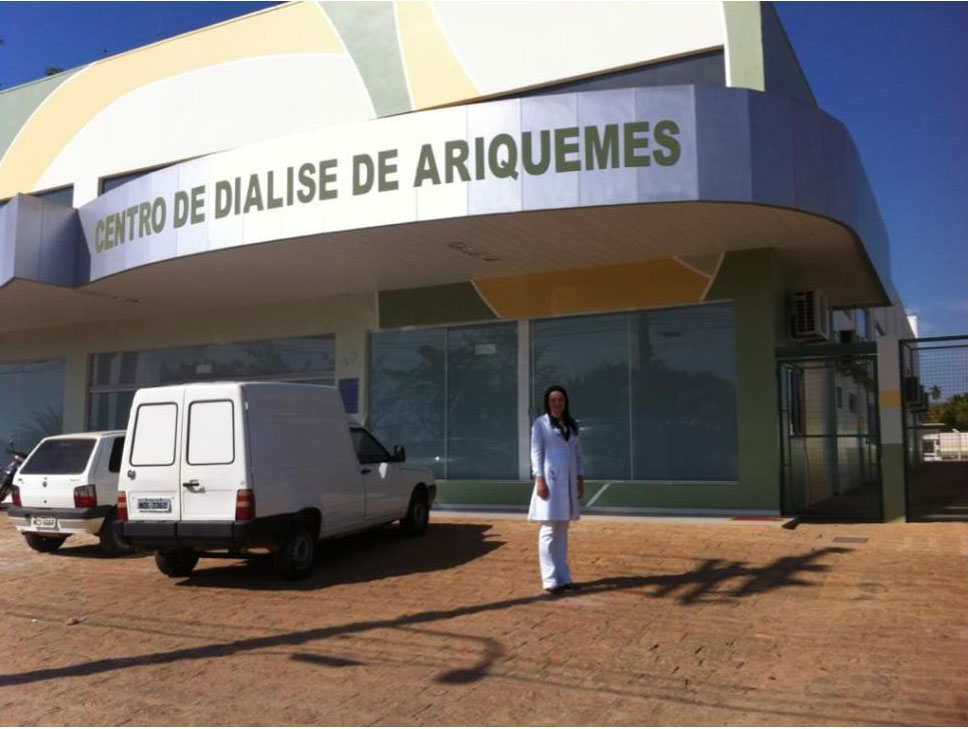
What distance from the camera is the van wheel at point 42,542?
1180 cm

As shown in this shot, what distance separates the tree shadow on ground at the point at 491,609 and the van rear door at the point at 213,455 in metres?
2.11

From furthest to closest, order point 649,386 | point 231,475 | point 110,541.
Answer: point 649,386, point 110,541, point 231,475

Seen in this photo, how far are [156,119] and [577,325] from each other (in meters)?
10.8

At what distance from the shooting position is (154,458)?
922cm

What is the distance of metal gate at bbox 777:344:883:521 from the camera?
42.0ft

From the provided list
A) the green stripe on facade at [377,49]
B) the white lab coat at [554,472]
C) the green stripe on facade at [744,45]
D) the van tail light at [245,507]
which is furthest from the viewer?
the green stripe on facade at [377,49]

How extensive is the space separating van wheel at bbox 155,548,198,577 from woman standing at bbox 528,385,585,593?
4224mm

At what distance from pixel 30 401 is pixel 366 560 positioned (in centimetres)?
1553

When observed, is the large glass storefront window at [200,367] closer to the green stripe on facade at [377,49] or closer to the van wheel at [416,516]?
the green stripe on facade at [377,49]

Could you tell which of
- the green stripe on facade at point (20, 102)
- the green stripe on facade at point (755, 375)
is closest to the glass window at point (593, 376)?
the green stripe on facade at point (755, 375)

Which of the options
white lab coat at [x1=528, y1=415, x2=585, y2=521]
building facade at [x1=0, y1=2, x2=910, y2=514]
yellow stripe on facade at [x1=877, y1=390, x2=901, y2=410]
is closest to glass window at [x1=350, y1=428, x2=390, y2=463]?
building facade at [x1=0, y1=2, x2=910, y2=514]

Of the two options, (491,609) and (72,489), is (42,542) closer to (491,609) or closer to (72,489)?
(72,489)

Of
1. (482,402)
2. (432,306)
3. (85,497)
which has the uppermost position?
(432,306)

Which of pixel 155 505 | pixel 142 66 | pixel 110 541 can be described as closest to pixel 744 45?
pixel 155 505
